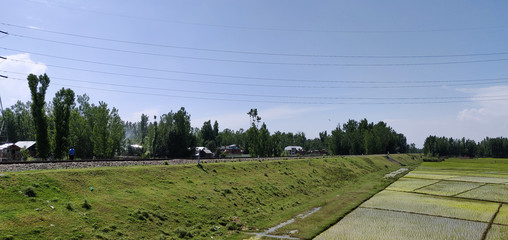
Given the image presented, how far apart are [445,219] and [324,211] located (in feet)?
40.0

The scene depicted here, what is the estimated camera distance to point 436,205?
37.8 metres

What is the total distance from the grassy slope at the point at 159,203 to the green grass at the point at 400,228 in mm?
1948

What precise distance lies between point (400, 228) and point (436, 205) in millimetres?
14054

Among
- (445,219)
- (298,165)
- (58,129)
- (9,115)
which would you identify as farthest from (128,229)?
(9,115)

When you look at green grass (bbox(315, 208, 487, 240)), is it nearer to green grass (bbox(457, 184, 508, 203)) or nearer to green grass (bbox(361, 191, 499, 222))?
green grass (bbox(361, 191, 499, 222))

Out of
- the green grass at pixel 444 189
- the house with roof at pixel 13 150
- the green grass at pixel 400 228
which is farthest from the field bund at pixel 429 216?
the house with roof at pixel 13 150

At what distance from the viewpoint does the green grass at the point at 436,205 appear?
32.9 metres

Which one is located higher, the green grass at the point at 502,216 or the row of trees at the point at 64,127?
the row of trees at the point at 64,127

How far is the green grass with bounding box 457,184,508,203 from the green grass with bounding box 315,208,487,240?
1779cm

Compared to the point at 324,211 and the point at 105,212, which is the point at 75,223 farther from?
the point at 324,211

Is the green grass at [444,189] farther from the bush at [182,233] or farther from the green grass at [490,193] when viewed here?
the bush at [182,233]

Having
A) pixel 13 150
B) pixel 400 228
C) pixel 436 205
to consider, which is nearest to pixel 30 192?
pixel 400 228

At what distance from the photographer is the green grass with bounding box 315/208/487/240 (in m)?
25.2

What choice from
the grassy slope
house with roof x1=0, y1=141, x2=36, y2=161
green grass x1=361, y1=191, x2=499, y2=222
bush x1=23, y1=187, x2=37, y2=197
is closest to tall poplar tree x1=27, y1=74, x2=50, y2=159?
the grassy slope
